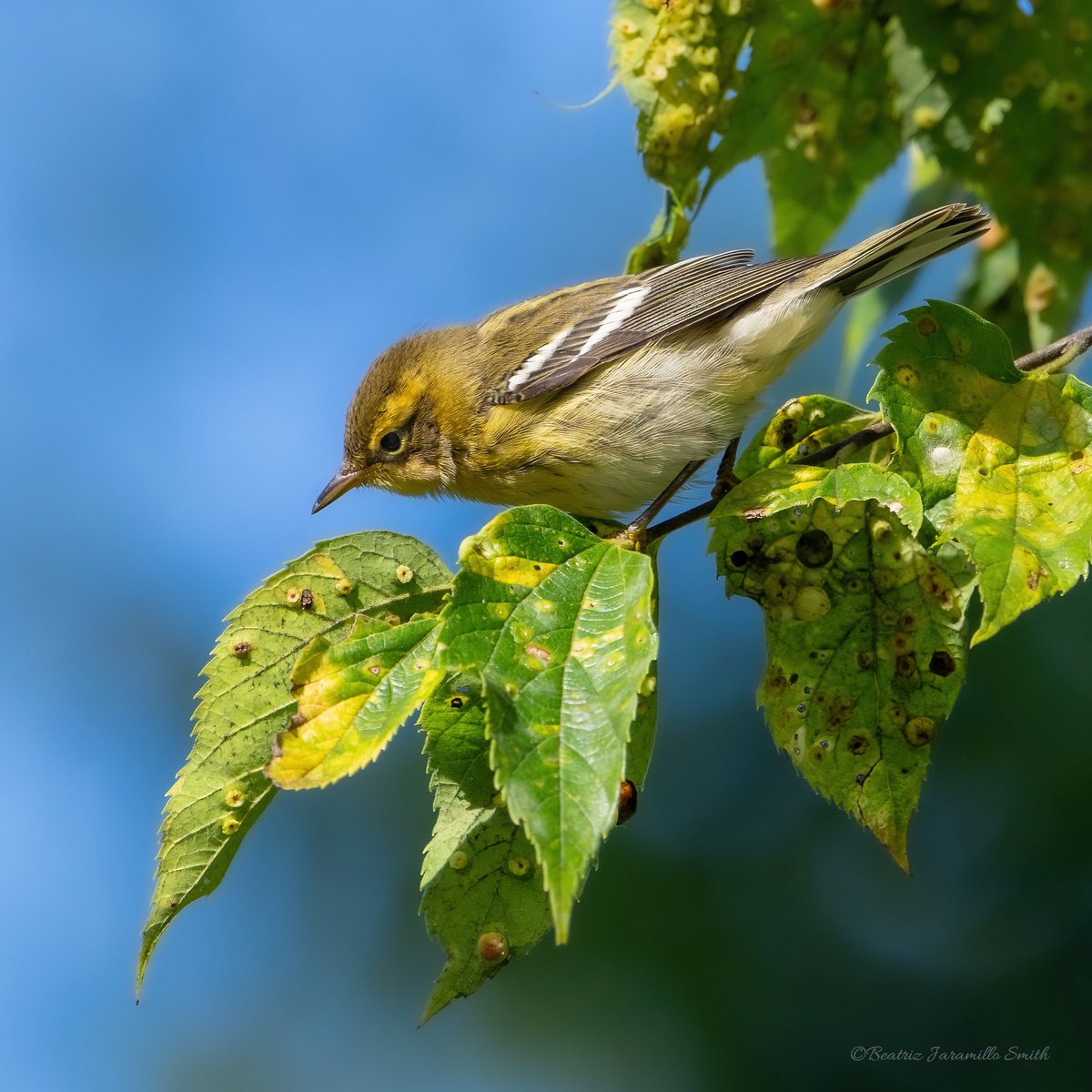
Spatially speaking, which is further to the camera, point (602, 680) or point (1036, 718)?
point (1036, 718)

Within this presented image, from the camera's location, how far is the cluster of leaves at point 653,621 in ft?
6.55

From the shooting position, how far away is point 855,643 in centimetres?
239

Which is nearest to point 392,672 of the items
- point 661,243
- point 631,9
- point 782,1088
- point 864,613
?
point 864,613

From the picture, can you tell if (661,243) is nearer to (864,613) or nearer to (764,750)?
(864,613)

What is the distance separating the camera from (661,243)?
Result: 9.68 ft

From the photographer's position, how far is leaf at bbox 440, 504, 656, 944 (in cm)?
166

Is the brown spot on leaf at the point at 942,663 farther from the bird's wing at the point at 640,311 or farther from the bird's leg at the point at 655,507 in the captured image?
the bird's wing at the point at 640,311

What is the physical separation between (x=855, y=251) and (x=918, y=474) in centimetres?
126

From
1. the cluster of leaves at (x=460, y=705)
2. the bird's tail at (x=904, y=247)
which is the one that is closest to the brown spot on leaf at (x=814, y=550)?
the cluster of leaves at (x=460, y=705)

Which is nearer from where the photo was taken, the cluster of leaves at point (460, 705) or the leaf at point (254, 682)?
the cluster of leaves at point (460, 705)

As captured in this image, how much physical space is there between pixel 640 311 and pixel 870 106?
0.93 m

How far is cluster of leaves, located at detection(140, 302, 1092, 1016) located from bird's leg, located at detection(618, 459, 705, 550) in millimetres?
24

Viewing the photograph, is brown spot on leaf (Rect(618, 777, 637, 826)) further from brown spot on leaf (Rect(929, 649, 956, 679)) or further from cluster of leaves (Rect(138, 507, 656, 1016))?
brown spot on leaf (Rect(929, 649, 956, 679))

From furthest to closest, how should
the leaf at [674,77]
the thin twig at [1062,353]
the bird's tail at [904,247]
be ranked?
the bird's tail at [904,247]
the leaf at [674,77]
the thin twig at [1062,353]
